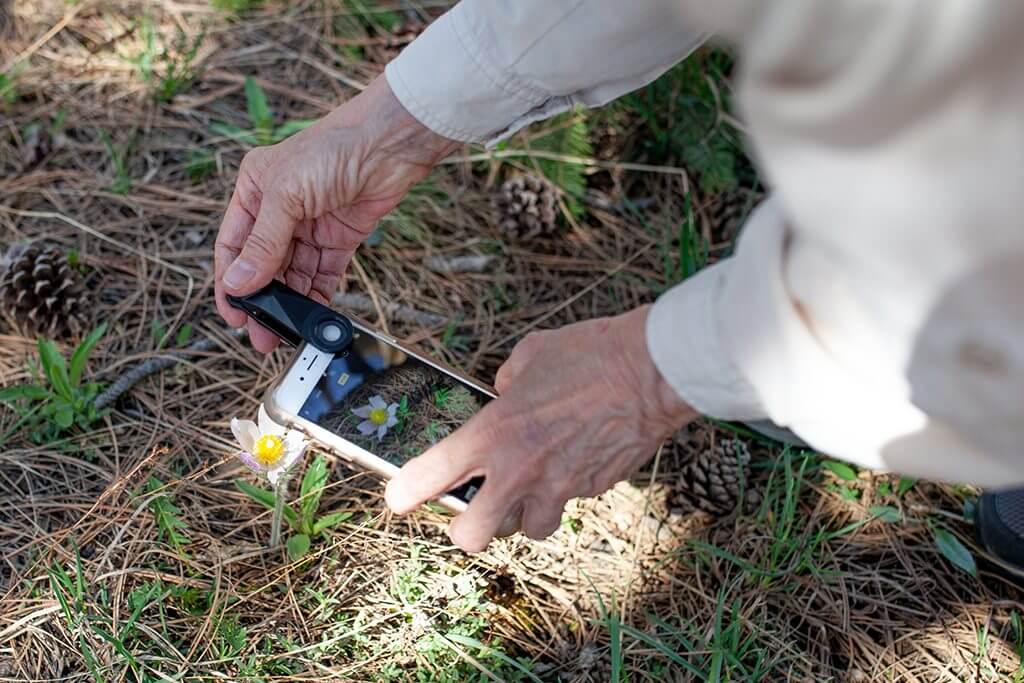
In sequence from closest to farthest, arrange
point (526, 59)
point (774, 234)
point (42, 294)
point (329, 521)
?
point (774, 234) < point (526, 59) < point (329, 521) < point (42, 294)

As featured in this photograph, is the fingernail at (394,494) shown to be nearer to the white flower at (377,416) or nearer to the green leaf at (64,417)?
the white flower at (377,416)

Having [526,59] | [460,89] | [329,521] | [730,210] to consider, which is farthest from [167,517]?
[730,210]

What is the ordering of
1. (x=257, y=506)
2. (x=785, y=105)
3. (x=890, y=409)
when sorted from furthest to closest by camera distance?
(x=257, y=506), (x=890, y=409), (x=785, y=105)

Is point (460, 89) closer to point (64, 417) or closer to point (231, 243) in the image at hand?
point (231, 243)

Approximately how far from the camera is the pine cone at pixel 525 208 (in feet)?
8.04

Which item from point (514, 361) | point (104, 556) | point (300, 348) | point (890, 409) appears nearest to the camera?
point (890, 409)

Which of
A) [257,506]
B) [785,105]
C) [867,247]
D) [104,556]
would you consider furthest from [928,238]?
[104,556]

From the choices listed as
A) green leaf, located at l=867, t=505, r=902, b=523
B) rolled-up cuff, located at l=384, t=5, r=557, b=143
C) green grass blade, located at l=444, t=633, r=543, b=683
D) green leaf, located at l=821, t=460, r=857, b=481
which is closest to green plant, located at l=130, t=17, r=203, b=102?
rolled-up cuff, located at l=384, t=5, r=557, b=143

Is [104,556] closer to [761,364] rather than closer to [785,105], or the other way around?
[761,364]

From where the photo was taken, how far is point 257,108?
260 cm

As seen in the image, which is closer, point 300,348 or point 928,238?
point 928,238

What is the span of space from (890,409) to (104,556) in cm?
154

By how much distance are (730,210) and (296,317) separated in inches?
53.4

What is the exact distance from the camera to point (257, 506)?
6.60 feet
